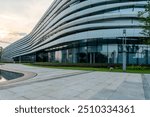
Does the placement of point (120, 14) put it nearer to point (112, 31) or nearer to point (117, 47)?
point (112, 31)

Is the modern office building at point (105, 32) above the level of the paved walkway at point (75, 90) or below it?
above

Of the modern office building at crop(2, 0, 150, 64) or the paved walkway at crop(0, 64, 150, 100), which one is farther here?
the modern office building at crop(2, 0, 150, 64)

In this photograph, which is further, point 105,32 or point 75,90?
point 105,32

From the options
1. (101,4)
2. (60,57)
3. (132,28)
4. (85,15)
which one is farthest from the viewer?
(60,57)

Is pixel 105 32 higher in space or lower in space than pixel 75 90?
higher

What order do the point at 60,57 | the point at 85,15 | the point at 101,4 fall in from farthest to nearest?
the point at 60,57 < the point at 85,15 < the point at 101,4

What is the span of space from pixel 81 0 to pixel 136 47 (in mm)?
18714

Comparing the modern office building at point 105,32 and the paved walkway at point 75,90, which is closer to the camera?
the paved walkway at point 75,90

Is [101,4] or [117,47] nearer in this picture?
[117,47]

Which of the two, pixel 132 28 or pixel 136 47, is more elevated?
pixel 132 28

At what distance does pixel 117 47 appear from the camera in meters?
35.4

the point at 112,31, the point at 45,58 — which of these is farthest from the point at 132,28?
the point at 45,58

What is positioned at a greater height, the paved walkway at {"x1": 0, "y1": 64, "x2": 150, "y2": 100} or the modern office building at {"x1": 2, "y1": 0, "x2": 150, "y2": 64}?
the modern office building at {"x1": 2, "y1": 0, "x2": 150, "y2": 64}

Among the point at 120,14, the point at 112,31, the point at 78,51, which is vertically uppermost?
the point at 120,14
